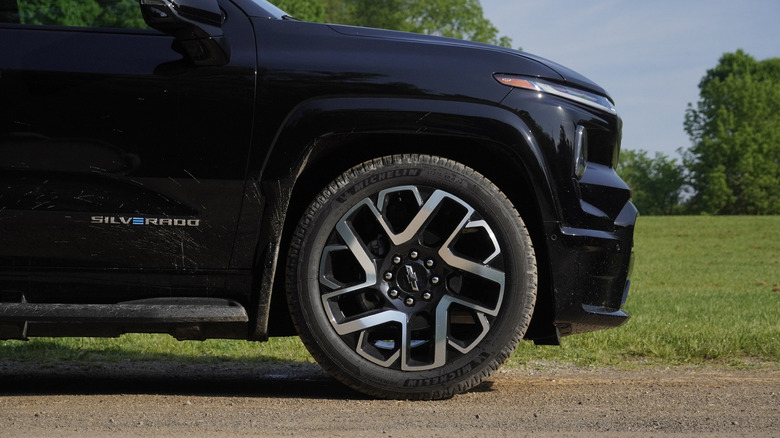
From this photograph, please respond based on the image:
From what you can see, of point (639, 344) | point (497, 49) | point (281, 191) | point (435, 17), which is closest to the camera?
point (281, 191)

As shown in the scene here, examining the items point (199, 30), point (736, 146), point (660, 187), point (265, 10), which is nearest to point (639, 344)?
point (265, 10)

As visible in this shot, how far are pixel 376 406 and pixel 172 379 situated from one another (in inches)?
56.2

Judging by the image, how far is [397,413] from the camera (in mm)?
3646

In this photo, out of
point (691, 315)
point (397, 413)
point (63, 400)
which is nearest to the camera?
point (397, 413)

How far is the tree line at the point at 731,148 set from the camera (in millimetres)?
59875

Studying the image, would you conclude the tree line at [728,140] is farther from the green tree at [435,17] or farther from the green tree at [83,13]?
the green tree at [83,13]

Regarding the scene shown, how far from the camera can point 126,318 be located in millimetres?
3693

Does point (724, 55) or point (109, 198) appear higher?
point (724, 55)

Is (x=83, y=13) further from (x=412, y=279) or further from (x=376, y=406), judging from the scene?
(x=376, y=406)

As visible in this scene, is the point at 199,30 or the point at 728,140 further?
the point at 728,140

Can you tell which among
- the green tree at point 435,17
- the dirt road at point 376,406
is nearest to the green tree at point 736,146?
the green tree at point 435,17

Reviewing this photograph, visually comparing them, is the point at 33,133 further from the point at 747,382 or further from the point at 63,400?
the point at 747,382

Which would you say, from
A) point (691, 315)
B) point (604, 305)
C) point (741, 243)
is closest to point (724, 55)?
point (741, 243)

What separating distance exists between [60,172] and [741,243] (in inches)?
1117
